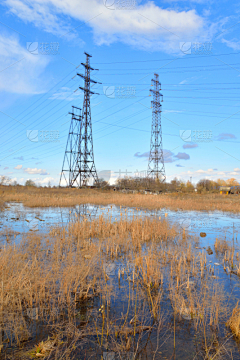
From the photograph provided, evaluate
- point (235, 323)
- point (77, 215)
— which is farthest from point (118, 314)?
point (77, 215)

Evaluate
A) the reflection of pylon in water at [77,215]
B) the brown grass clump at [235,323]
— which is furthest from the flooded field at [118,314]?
the reflection of pylon in water at [77,215]

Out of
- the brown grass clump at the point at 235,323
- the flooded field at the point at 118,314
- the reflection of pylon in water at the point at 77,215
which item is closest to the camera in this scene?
the flooded field at the point at 118,314

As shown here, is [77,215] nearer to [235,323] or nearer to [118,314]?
[118,314]

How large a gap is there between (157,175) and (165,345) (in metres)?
40.2

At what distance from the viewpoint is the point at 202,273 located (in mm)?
6090

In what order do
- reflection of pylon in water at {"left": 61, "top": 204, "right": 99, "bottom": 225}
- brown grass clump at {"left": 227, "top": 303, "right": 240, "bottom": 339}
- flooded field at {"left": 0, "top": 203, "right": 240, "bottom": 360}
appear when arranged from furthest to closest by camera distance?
reflection of pylon in water at {"left": 61, "top": 204, "right": 99, "bottom": 225}
brown grass clump at {"left": 227, "top": 303, "right": 240, "bottom": 339}
flooded field at {"left": 0, "top": 203, "right": 240, "bottom": 360}

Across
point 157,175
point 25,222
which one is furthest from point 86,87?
point 25,222

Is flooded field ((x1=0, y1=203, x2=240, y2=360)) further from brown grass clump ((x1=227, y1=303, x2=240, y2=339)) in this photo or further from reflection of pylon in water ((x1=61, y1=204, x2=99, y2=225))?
reflection of pylon in water ((x1=61, y1=204, x2=99, y2=225))

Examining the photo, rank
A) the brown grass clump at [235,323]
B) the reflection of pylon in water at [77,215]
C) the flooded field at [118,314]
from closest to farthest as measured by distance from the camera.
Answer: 1. the flooded field at [118,314]
2. the brown grass clump at [235,323]
3. the reflection of pylon in water at [77,215]

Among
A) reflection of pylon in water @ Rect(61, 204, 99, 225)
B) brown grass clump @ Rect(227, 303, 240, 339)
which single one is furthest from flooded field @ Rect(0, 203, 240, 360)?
reflection of pylon in water @ Rect(61, 204, 99, 225)

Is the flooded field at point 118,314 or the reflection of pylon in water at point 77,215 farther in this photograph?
the reflection of pylon in water at point 77,215

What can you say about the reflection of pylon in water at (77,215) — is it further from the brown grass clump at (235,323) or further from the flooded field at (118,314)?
the brown grass clump at (235,323)

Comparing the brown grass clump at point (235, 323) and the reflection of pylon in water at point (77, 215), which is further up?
the reflection of pylon in water at point (77, 215)

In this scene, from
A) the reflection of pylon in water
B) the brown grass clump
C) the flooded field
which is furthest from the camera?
the reflection of pylon in water
